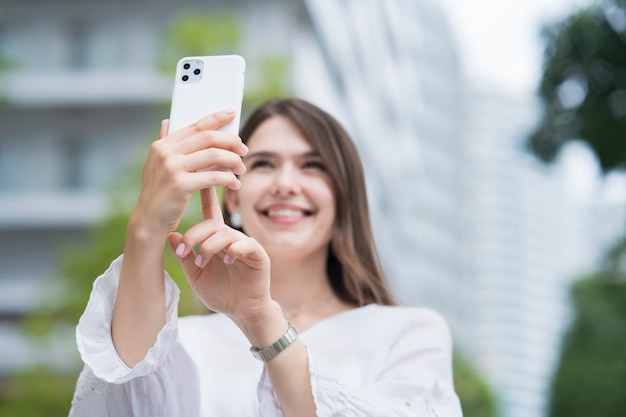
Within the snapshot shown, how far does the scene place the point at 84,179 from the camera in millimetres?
20906

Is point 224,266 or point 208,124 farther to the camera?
point 224,266

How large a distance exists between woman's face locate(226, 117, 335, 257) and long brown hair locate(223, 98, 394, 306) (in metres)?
0.03

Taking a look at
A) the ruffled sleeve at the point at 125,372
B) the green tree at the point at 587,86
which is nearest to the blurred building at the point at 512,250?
the green tree at the point at 587,86

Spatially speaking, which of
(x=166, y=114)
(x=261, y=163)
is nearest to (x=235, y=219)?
(x=261, y=163)

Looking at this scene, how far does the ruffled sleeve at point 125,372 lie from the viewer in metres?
2.04

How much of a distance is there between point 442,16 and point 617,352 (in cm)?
5017

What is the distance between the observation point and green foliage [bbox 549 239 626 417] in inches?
729

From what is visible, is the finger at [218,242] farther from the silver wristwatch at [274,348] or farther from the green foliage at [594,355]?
the green foliage at [594,355]

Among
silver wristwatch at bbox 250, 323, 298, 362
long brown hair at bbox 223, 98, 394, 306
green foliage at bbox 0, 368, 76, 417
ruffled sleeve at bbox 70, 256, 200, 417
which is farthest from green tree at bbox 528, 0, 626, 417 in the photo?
silver wristwatch at bbox 250, 323, 298, 362

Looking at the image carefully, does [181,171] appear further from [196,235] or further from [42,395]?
[42,395]

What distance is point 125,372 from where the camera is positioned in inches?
80.0

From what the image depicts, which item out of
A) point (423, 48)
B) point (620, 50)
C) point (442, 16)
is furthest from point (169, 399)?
point (442, 16)

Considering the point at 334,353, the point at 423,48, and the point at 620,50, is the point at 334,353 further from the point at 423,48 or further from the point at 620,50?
the point at 423,48

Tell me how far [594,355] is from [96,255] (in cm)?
1164
